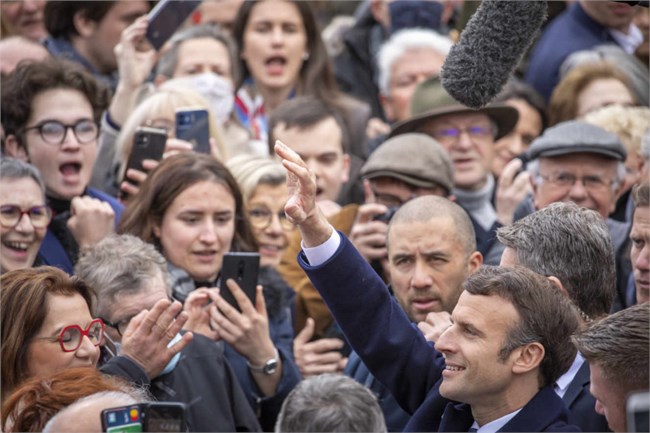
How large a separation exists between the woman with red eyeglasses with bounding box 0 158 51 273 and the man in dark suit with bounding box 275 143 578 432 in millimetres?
1473

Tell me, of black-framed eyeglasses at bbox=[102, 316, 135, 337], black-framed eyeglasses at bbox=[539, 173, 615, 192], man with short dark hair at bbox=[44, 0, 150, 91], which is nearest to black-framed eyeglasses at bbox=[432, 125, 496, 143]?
black-framed eyeglasses at bbox=[539, 173, 615, 192]

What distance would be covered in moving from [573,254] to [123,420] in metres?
1.97

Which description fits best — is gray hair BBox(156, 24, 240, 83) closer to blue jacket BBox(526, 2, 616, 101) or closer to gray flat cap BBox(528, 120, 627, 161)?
blue jacket BBox(526, 2, 616, 101)

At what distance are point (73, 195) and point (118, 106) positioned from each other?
105 centimetres

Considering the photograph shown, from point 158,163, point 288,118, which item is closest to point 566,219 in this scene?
point 158,163

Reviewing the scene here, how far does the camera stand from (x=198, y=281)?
628 cm

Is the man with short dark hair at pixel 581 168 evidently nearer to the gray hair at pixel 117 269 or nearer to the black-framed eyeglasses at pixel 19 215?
Result: the gray hair at pixel 117 269

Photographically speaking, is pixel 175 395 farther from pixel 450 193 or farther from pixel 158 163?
pixel 450 193

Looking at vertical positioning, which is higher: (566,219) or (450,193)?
(566,219)

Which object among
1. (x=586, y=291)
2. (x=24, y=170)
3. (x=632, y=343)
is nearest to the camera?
(x=632, y=343)

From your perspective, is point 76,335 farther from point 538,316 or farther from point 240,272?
point 538,316

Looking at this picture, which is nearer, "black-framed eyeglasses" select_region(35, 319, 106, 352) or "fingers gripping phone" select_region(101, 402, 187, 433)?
"fingers gripping phone" select_region(101, 402, 187, 433)

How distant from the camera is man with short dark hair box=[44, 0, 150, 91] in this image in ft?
25.7

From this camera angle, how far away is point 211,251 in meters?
6.24
